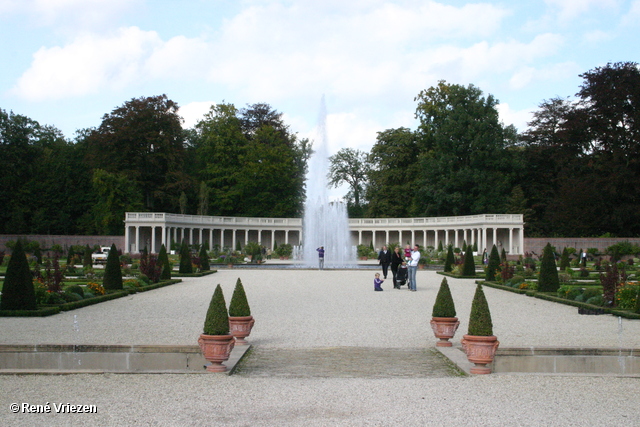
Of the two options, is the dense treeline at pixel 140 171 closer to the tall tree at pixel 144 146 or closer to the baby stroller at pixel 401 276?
the tall tree at pixel 144 146

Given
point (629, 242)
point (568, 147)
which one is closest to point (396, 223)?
point (568, 147)

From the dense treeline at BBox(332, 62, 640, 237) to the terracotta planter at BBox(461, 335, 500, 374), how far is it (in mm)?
54310

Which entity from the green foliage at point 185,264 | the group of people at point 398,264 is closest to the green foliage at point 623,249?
the group of people at point 398,264

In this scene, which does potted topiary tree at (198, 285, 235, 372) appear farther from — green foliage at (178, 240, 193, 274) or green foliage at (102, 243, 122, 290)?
green foliage at (178, 240, 193, 274)

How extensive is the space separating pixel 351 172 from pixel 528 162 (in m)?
28.5

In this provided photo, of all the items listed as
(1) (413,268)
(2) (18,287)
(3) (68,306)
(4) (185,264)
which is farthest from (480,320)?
(4) (185,264)

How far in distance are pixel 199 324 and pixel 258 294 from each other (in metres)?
9.20

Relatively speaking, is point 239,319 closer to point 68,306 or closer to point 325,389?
point 325,389

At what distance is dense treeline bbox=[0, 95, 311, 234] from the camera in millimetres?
72875

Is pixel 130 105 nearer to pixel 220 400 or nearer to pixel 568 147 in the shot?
pixel 568 147

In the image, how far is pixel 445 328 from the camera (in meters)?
13.2

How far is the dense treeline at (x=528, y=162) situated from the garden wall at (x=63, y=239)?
32.2m

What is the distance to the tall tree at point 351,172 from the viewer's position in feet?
318

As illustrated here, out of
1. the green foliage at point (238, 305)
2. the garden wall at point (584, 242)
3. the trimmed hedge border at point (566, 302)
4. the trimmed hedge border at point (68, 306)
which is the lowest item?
the trimmed hedge border at point (566, 302)
